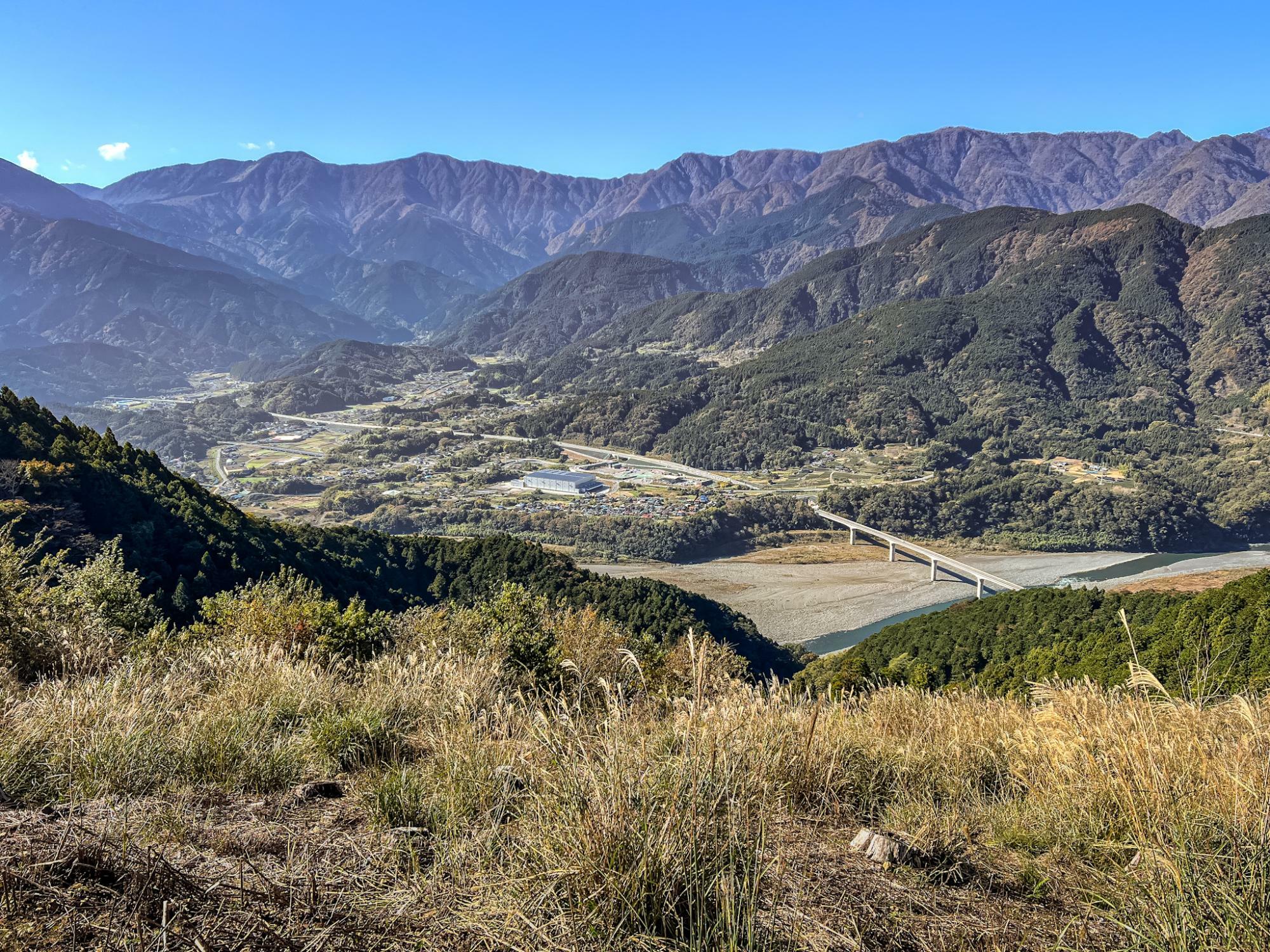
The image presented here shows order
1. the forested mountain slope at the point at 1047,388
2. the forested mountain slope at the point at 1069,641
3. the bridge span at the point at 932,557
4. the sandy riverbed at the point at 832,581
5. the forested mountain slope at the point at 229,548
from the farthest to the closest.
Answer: the forested mountain slope at the point at 1047,388 < the bridge span at the point at 932,557 < the sandy riverbed at the point at 832,581 < the forested mountain slope at the point at 229,548 < the forested mountain slope at the point at 1069,641

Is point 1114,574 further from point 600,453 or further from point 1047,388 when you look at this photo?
point 1047,388

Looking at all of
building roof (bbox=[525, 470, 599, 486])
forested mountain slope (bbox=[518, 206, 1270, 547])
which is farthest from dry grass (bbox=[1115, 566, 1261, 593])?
building roof (bbox=[525, 470, 599, 486])

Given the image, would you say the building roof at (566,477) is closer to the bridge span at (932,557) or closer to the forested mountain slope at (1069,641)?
the bridge span at (932,557)

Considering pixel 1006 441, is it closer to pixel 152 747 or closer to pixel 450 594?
pixel 450 594

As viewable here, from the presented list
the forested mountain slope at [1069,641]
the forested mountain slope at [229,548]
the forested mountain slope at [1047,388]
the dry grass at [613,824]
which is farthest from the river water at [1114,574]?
the dry grass at [613,824]

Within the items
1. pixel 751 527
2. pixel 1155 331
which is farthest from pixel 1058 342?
pixel 751 527

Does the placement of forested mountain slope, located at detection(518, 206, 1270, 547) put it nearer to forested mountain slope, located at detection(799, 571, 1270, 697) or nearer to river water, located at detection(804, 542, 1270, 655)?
river water, located at detection(804, 542, 1270, 655)
